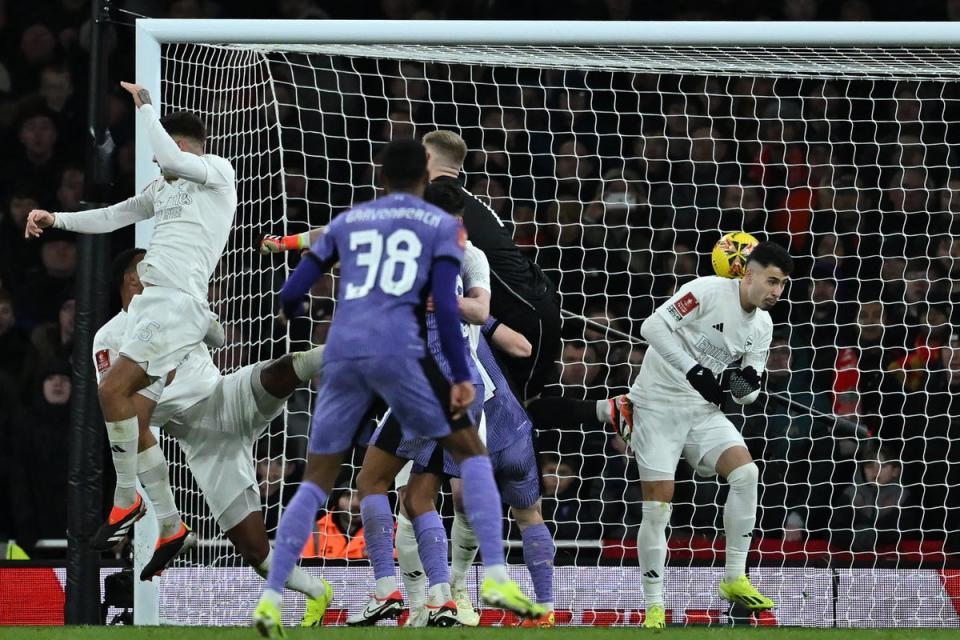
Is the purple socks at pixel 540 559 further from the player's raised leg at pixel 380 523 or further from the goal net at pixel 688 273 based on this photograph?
the goal net at pixel 688 273

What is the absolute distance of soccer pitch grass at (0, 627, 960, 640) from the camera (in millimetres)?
5262

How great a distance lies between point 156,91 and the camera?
24.5ft

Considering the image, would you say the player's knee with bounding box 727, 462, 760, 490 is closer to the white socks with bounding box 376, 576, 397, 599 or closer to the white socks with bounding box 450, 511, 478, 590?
the white socks with bounding box 450, 511, 478, 590

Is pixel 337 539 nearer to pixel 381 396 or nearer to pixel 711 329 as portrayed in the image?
pixel 711 329

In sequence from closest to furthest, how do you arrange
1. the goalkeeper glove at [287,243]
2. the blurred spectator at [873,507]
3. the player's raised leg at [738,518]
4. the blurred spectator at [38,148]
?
the goalkeeper glove at [287,243] → the player's raised leg at [738,518] → the blurred spectator at [873,507] → the blurred spectator at [38,148]

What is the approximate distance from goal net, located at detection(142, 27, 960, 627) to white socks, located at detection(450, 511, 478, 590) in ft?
3.21

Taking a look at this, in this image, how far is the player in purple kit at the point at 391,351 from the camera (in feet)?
15.9

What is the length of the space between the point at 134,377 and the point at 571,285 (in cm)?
451

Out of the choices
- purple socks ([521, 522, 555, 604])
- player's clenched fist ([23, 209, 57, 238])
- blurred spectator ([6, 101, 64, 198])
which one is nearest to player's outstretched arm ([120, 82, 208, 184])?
player's clenched fist ([23, 209, 57, 238])

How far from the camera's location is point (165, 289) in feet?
21.1

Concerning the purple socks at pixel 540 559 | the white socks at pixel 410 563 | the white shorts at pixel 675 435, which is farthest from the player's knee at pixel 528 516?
the white shorts at pixel 675 435

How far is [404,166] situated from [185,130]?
6.03ft

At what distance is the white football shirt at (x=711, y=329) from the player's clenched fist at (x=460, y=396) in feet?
8.64

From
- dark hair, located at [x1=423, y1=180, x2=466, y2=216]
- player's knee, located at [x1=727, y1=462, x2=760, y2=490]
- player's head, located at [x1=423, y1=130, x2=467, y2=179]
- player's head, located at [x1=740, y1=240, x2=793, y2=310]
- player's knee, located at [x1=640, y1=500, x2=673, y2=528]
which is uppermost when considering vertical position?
player's head, located at [x1=423, y1=130, x2=467, y2=179]
